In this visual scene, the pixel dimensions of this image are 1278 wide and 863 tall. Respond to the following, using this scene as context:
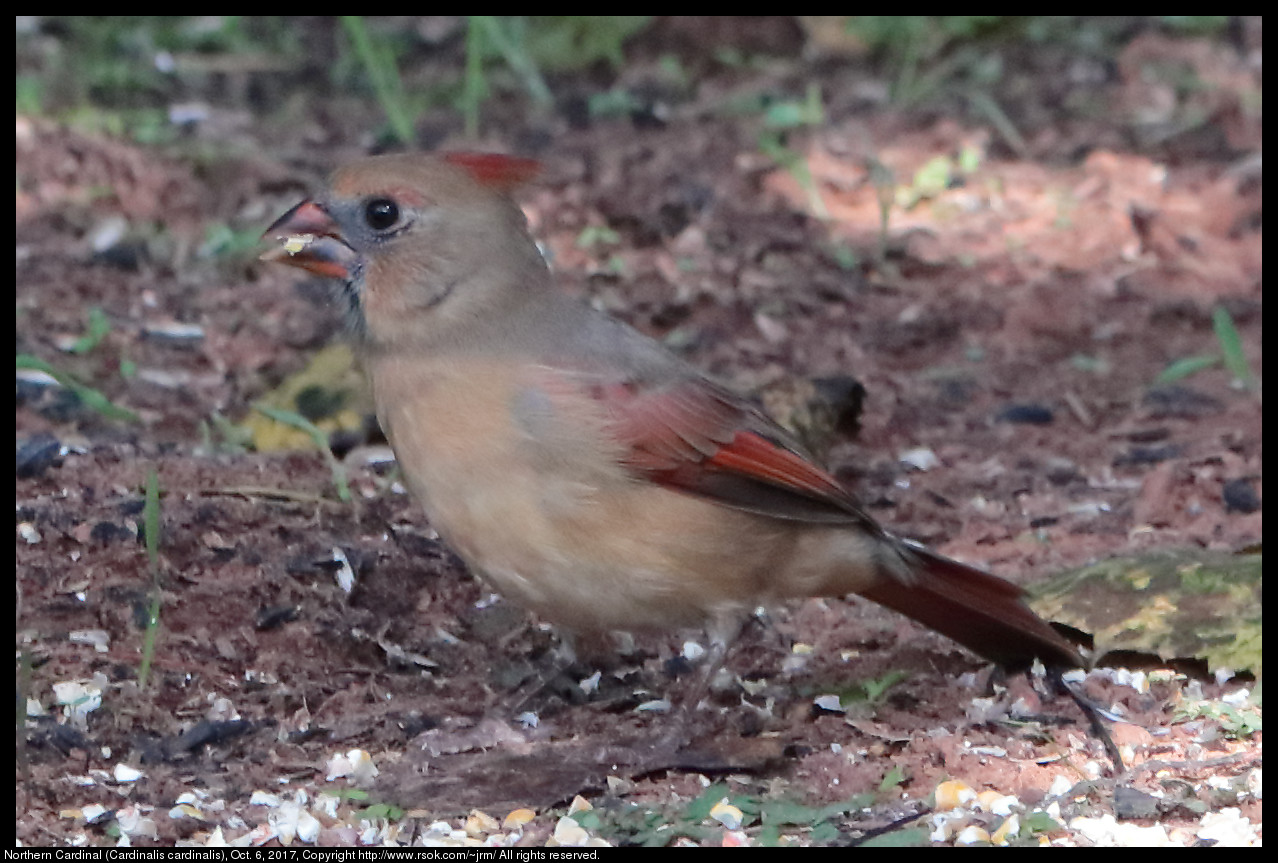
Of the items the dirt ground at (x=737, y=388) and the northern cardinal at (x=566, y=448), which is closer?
the dirt ground at (x=737, y=388)

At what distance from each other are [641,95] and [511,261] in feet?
12.8

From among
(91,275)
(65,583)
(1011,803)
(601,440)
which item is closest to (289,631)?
(65,583)

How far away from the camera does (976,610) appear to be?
3885 millimetres

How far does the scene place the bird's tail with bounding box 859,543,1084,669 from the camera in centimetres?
386

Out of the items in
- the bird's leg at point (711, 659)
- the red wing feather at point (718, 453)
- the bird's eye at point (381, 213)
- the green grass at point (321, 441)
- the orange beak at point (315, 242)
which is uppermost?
the bird's eye at point (381, 213)

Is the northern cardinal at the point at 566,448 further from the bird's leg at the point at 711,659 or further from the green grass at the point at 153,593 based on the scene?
the green grass at the point at 153,593

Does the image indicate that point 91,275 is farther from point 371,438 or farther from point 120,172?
point 371,438

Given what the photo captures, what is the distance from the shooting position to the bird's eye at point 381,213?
3.72 metres

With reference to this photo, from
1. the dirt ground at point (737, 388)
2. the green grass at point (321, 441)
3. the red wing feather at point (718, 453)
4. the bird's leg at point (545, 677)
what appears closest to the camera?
the dirt ground at point (737, 388)

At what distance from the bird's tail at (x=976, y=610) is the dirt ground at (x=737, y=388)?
8 centimetres

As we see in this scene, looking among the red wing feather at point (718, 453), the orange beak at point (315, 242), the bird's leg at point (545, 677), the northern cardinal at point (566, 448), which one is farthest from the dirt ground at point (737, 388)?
the orange beak at point (315, 242)

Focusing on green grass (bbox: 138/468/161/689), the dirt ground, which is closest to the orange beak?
green grass (bbox: 138/468/161/689)

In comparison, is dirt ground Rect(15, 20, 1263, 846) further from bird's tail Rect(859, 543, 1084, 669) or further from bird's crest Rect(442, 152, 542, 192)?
bird's crest Rect(442, 152, 542, 192)

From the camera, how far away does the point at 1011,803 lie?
3.29 metres
